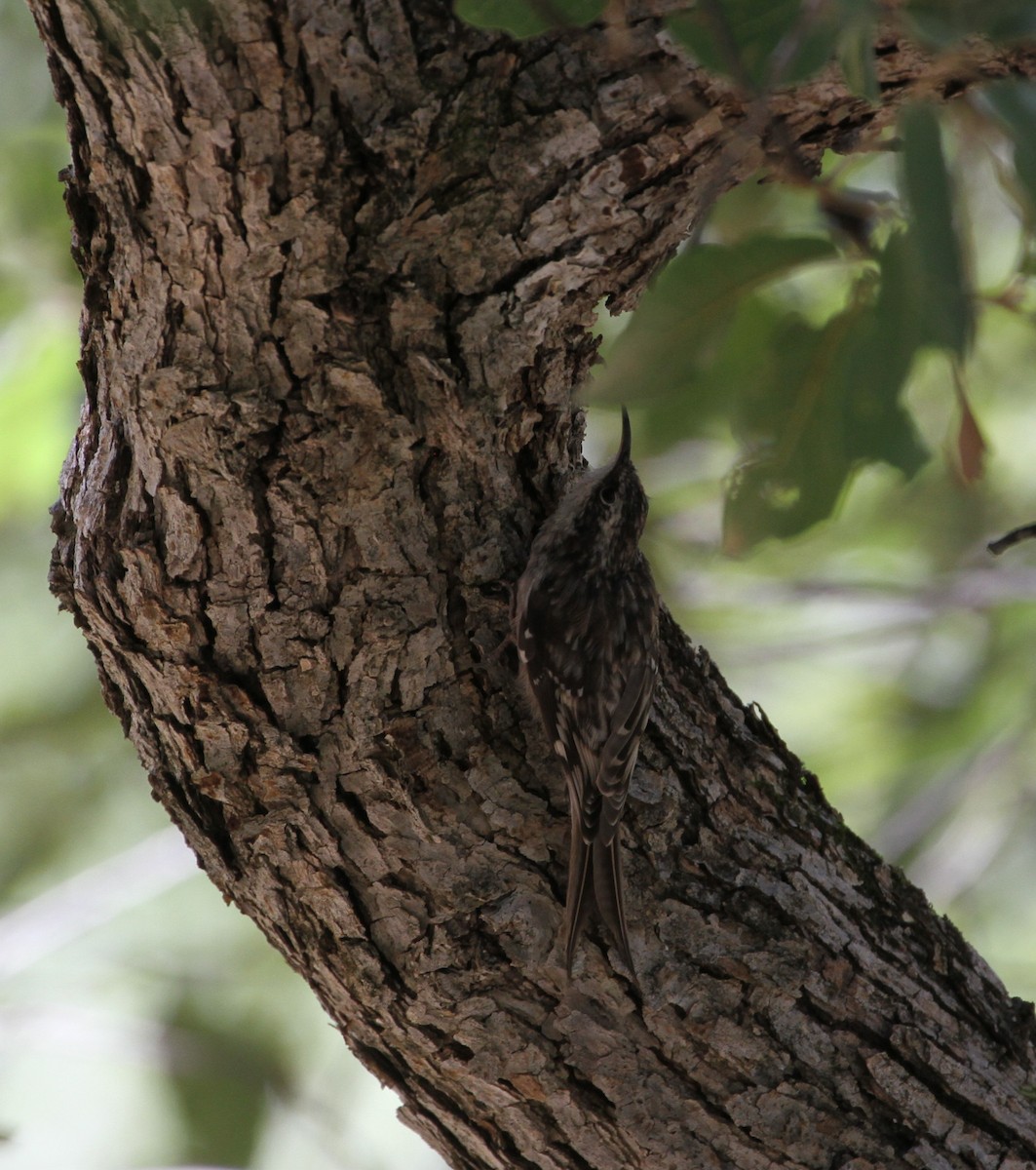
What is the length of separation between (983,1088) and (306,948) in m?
1.25

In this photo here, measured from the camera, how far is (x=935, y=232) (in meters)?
0.83

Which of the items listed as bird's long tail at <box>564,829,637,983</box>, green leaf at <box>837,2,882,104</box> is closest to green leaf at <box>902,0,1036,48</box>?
green leaf at <box>837,2,882,104</box>

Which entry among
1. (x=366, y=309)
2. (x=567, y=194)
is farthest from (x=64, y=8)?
(x=567, y=194)

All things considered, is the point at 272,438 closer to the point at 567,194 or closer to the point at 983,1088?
the point at 567,194

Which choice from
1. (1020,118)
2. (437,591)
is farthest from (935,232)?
(437,591)

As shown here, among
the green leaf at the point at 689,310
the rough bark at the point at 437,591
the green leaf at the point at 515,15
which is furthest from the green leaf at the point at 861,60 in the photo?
the rough bark at the point at 437,591

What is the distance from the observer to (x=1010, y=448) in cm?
514

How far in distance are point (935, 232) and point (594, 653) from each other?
1.95m

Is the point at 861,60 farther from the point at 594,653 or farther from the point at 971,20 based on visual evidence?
the point at 594,653

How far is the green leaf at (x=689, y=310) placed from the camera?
1.36 m

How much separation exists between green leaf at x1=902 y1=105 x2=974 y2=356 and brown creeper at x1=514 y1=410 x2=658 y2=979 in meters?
1.33

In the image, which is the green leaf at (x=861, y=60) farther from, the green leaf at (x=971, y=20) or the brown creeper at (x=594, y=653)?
the brown creeper at (x=594, y=653)

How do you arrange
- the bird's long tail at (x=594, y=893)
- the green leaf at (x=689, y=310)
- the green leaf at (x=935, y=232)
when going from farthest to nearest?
the bird's long tail at (x=594, y=893) → the green leaf at (x=689, y=310) → the green leaf at (x=935, y=232)

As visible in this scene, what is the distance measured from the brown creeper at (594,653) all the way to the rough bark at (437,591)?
0.06m
